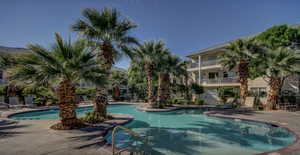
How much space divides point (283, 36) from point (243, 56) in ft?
23.0

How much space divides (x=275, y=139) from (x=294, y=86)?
1784cm

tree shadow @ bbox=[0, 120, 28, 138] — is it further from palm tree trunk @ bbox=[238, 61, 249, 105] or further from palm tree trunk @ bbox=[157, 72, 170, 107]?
palm tree trunk @ bbox=[238, 61, 249, 105]


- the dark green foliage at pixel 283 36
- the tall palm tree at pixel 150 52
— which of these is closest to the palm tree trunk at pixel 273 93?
the dark green foliage at pixel 283 36

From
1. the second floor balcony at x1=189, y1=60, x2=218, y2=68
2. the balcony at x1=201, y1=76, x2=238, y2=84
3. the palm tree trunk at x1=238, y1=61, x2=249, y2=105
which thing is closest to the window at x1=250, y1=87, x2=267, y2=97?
the balcony at x1=201, y1=76, x2=238, y2=84

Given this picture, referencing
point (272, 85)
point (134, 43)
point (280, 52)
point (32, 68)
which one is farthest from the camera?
point (272, 85)

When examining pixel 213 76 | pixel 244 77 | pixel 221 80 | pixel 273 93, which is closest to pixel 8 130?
pixel 244 77

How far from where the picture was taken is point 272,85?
1716cm

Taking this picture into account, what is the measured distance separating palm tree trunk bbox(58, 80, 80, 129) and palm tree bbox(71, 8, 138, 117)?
2.44 meters

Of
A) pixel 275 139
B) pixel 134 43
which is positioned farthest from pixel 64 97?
pixel 275 139

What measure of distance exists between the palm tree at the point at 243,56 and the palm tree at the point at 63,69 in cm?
1685

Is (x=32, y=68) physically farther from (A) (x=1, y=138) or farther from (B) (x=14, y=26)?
(B) (x=14, y=26)

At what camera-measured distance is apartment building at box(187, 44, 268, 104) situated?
2369 centimetres

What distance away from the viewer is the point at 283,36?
64.5 feet

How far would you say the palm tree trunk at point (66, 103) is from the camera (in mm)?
8102
